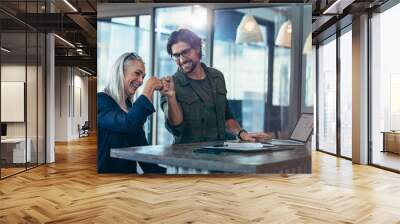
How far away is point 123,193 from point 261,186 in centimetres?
195

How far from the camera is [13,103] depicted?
273 inches

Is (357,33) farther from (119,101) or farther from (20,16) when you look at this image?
(20,16)

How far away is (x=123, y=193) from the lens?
4.94 meters

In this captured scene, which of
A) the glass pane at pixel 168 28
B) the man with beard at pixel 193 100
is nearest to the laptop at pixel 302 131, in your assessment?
the man with beard at pixel 193 100

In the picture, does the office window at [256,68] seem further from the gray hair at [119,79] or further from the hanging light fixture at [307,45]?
the gray hair at [119,79]

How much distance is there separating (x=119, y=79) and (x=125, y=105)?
439mm

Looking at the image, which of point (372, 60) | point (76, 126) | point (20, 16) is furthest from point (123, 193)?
point (76, 126)

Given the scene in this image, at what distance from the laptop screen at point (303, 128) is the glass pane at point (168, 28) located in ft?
6.66

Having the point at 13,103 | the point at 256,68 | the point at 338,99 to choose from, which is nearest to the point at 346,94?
the point at 338,99

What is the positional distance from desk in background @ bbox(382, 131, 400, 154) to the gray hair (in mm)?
4653

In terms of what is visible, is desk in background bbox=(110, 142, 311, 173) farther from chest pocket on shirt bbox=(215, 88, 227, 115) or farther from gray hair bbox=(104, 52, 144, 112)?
chest pocket on shirt bbox=(215, 88, 227, 115)

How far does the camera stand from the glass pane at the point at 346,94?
839cm

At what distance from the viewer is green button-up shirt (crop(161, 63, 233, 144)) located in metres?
6.10

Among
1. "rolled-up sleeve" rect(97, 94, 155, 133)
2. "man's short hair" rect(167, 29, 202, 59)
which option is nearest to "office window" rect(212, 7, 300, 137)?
"man's short hair" rect(167, 29, 202, 59)
